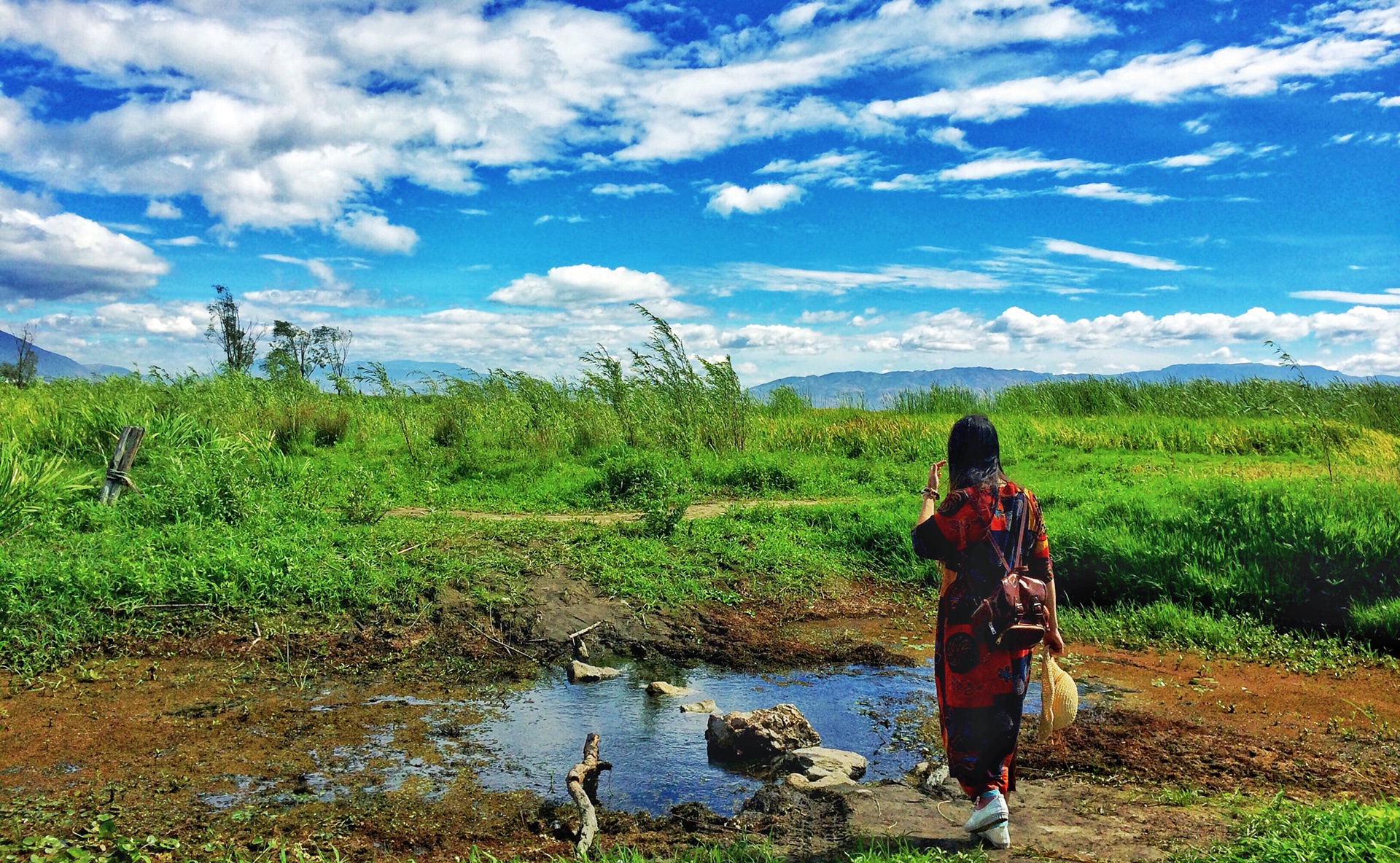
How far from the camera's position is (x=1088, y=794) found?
15.0 feet

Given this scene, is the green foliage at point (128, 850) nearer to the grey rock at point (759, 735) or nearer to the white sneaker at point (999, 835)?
the grey rock at point (759, 735)

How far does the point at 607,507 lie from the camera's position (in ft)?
38.1

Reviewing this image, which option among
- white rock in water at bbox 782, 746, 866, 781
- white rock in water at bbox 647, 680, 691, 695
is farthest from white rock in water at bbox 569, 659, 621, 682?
white rock in water at bbox 782, 746, 866, 781

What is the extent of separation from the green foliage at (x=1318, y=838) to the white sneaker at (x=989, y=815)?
0.69 m

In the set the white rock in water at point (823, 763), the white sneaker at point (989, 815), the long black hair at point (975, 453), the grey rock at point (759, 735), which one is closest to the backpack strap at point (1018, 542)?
the long black hair at point (975, 453)

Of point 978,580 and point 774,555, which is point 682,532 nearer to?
point 774,555

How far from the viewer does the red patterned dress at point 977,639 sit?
389 centimetres

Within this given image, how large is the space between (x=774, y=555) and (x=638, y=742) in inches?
157

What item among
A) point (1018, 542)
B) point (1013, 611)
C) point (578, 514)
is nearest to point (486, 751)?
point (1013, 611)

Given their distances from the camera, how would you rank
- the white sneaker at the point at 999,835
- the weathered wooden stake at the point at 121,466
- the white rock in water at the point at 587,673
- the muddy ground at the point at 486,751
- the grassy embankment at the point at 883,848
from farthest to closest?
the weathered wooden stake at the point at 121,466
the white rock in water at the point at 587,673
the muddy ground at the point at 486,751
the white sneaker at the point at 999,835
the grassy embankment at the point at 883,848

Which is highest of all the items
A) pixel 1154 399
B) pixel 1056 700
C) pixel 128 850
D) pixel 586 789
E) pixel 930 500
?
pixel 1154 399

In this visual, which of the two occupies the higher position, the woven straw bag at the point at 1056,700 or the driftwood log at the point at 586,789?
the woven straw bag at the point at 1056,700

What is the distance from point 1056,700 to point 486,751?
10.4ft

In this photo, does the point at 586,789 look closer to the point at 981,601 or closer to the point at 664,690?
the point at 664,690
